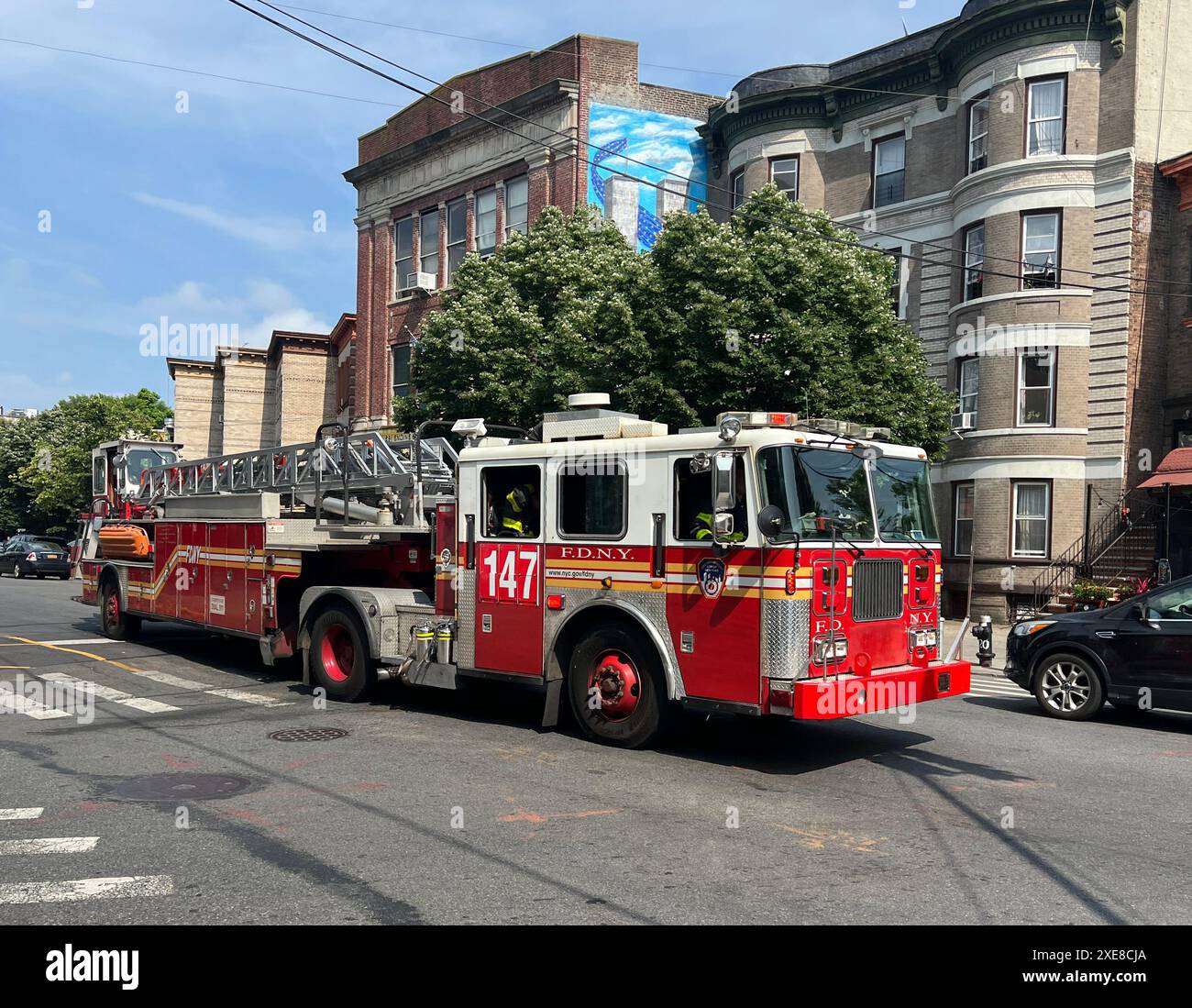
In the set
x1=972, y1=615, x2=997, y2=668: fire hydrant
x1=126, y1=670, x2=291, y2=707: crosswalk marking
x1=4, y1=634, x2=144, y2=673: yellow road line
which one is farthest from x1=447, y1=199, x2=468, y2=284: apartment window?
x1=972, y1=615, x2=997, y2=668: fire hydrant

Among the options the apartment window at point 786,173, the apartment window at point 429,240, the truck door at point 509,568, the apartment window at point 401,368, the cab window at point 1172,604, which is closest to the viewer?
the truck door at point 509,568

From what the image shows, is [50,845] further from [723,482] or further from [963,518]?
[963,518]

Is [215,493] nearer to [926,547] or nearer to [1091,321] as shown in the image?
[926,547]

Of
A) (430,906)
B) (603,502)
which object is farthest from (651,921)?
(603,502)

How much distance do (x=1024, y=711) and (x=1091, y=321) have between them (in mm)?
14733

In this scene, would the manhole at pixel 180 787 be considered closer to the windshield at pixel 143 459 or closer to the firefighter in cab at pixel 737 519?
the firefighter in cab at pixel 737 519

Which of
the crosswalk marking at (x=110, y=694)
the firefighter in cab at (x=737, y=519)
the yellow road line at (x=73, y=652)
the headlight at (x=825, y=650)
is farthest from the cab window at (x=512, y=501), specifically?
the yellow road line at (x=73, y=652)

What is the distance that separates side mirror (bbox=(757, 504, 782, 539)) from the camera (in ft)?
25.8

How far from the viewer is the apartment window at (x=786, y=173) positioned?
29141 mm

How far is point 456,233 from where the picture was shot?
35000 millimetres

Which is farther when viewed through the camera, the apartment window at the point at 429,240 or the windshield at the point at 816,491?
the apartment window at the point at 429,240

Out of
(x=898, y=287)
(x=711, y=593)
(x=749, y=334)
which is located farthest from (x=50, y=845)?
(x=898, y=287)

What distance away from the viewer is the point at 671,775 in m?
8.10

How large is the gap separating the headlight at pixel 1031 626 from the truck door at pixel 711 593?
523cm
